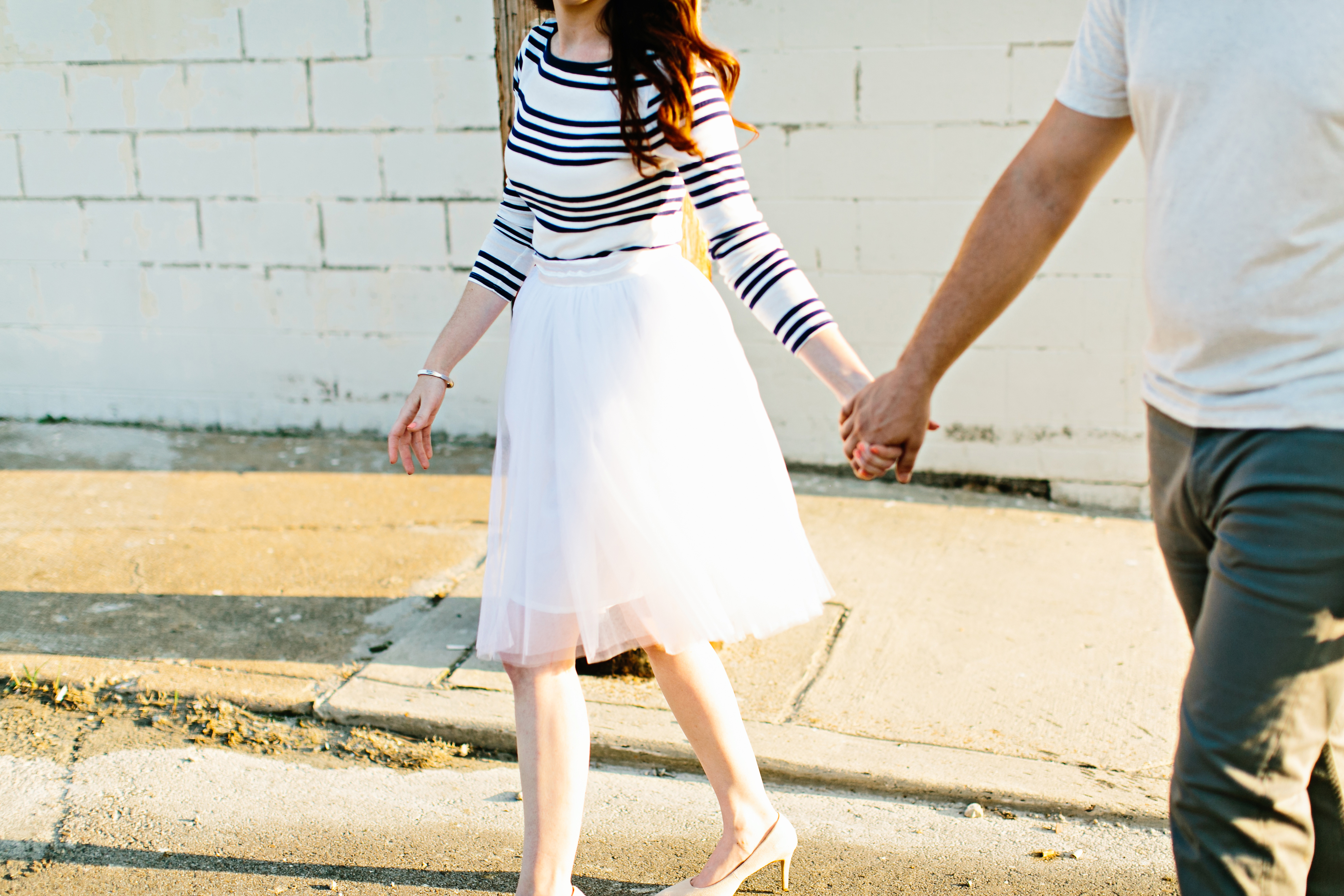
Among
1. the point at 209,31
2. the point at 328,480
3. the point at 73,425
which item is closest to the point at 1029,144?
the point at 328,480

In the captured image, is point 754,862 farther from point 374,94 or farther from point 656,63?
point 374,94

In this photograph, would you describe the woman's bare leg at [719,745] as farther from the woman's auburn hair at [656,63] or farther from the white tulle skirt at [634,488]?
the woman's auburn hair at [656,63]

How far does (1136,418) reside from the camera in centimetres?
457

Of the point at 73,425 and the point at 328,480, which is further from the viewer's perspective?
the point at 73,425

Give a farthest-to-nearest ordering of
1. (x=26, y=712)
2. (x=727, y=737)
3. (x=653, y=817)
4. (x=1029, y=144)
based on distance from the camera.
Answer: (x=26, y=712) < (x=653, y=817) < (x=727, y=737) < (x=1029, y=144)

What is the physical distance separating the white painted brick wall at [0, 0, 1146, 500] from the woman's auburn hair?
2357 millimetres

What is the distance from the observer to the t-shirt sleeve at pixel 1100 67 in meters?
1.52

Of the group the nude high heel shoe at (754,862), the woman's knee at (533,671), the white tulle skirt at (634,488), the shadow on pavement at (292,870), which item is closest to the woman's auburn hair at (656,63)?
the white tulle skirt at (634,488)

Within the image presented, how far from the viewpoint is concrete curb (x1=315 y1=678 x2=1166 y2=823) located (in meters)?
Answer: 2.63

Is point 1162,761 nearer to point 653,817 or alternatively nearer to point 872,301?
point 653,817

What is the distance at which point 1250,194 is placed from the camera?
1.39 meters

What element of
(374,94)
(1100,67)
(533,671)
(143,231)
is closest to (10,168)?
(143,231)

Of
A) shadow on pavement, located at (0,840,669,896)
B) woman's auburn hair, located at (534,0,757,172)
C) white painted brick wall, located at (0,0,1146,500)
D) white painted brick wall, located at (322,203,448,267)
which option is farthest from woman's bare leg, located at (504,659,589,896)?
white painted brick wall, located at (322,203,448,267)

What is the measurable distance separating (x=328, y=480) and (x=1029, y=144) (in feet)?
12.8
